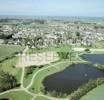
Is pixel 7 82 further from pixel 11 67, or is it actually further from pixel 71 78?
pixel 71 78

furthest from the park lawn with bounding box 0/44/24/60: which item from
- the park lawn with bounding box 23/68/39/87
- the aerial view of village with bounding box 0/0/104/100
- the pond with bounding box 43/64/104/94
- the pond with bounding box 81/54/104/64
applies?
the pond with bounding box 81/54/104/64

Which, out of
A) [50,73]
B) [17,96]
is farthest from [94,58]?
[17,96]

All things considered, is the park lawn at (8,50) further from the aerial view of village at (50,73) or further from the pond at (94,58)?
the pond at (94,58)

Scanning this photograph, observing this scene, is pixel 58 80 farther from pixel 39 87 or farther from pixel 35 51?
pixel 35 51

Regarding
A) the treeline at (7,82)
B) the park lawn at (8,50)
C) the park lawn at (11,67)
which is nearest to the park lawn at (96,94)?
the treeline at (7,82)

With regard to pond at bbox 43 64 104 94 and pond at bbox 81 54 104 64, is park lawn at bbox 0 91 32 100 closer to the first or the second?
pond at bbox 43 64 104 94
